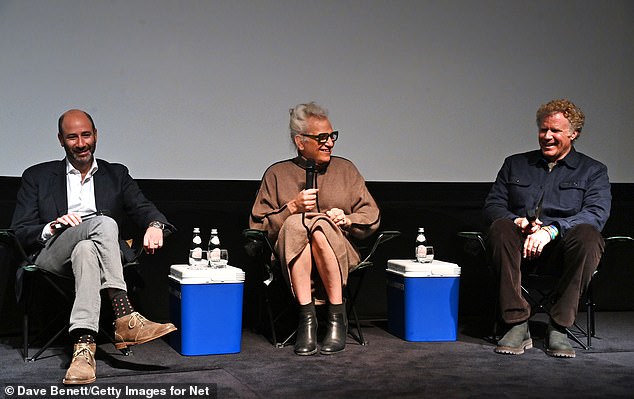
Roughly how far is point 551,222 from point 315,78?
5.13 feet

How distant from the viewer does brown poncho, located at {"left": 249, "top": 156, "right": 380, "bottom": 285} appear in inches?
176

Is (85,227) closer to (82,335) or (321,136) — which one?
(82,335)

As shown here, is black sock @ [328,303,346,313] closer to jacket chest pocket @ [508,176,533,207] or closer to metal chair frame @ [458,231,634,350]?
metal chair frame @ [458,231,634,350]

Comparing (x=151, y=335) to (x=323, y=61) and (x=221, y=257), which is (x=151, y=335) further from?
(x=323, y=61)

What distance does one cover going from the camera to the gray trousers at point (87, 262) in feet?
12.7

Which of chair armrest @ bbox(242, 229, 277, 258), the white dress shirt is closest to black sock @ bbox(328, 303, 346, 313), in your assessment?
chair armrest @ bbox(242, 229, 277, 258)

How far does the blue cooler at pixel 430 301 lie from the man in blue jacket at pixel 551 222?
32 cm

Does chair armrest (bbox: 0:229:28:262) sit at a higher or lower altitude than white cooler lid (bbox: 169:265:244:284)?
higher

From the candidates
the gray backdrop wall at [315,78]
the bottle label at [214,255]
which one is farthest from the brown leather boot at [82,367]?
the gray backdrop wall at [315,78]

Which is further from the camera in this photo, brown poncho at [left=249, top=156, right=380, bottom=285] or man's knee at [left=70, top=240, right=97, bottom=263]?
brown poncho at [left=249, top=156, right=380, bottom=285]

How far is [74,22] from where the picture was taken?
188 inches

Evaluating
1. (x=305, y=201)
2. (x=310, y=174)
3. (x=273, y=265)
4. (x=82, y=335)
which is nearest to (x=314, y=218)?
(x=305, y=201)

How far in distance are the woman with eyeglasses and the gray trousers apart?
831 millimetres

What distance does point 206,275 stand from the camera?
4312 mm
